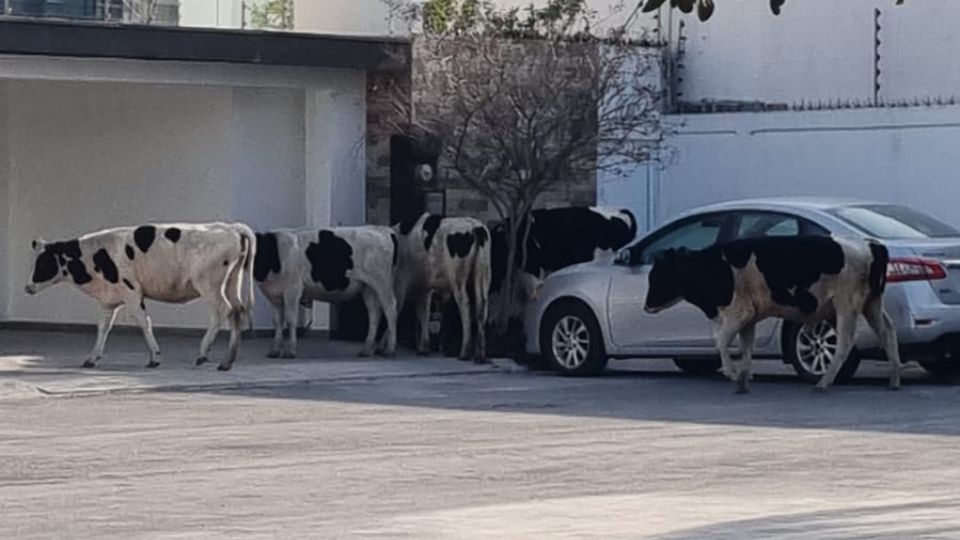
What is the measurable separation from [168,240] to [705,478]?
A: 30.6 ft

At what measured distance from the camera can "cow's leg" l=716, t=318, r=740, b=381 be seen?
19.2 meters

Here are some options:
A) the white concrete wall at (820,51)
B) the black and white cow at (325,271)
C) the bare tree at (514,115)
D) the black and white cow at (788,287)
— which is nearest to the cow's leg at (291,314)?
the black and white cow at (325,271)

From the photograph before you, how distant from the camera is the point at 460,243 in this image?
2284 cm

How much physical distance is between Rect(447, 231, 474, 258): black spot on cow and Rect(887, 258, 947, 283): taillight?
201 inches

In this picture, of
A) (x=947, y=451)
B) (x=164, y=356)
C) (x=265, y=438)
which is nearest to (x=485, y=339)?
(x=164, y=356)

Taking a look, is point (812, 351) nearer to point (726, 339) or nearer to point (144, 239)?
point (726, 339)

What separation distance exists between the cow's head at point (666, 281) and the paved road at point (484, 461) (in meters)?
0.81

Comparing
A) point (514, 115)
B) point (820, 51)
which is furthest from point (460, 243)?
point (820, 51)

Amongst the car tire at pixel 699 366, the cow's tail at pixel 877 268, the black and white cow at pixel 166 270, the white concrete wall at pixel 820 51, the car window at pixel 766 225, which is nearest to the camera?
the cow's tail at pixel 877 268

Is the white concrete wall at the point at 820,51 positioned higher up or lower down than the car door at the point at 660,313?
higher up

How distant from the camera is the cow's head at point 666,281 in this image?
19.6 metres

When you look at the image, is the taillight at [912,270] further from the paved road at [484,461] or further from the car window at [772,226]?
the paved road at [484,461]

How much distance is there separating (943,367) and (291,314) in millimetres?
6817

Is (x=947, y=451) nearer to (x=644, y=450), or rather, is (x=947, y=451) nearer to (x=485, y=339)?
(x=644, y=450)
